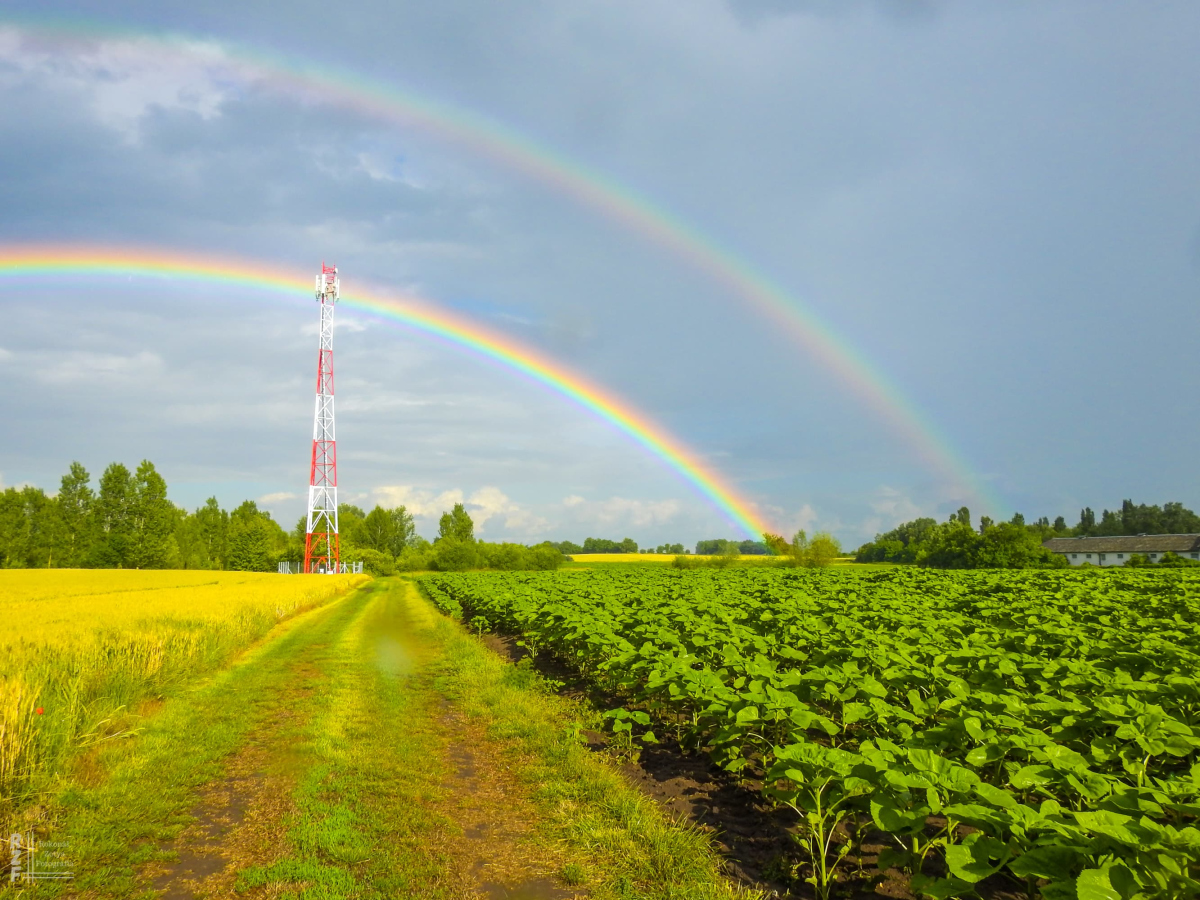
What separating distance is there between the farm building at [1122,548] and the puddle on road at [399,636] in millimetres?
116258

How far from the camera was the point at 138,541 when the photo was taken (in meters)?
87.6

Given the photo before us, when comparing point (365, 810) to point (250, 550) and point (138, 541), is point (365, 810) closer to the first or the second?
point (138, 541)

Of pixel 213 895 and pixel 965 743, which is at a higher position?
pixel 965 743

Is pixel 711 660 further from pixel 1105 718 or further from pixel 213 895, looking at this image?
pixel 213 895

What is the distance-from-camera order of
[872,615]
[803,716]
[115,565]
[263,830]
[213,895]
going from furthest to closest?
1. [115,565]
2. [872,615]
3. [263,830]
4. [803,716]
5. [213,895]

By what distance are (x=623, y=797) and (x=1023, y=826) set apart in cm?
421

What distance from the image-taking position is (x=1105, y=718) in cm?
528

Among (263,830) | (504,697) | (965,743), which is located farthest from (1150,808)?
(504,697)

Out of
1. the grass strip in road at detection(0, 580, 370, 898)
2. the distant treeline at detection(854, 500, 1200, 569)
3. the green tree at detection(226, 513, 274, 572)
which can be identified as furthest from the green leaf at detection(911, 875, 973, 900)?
the green tree at detection(226, 513, 274, 572)

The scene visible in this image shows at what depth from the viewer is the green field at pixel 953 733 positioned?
3369mm

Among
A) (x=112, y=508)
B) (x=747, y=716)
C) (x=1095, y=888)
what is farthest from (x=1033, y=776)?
(x=112, y=508)

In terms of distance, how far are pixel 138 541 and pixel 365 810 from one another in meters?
101

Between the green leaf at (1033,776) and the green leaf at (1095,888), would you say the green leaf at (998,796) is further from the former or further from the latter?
the green leaf at (1095,888)

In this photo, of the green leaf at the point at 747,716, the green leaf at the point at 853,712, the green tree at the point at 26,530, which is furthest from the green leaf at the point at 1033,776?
the green tree at the point at 26,530
